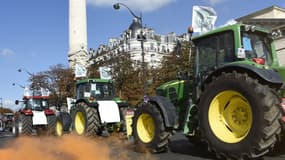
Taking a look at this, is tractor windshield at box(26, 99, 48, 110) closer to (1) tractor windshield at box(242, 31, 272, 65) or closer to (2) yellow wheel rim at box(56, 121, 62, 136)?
(2) yellow wheel rim at box(56, 121, 62, 136)

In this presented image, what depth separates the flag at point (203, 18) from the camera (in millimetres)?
9464

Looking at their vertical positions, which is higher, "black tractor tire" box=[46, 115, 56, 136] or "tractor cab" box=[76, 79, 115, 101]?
"tractor cab" box=[76, 79, 115, 101]

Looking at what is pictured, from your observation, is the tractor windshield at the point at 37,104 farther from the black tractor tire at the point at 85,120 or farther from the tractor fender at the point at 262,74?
the tractor fender at the point at 262,74

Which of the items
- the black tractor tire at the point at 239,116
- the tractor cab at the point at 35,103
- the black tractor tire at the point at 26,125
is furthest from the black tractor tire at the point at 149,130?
the tractor cab at the point at 35,103

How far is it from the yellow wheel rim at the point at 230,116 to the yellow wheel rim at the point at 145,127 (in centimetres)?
221

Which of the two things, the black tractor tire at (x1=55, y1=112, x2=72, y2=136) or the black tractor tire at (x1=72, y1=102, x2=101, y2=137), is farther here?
the black tractor tire at (x1=55, y1=112, x2=72, y2=136)

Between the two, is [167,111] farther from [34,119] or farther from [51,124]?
[34,119]

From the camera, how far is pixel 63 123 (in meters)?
17.2

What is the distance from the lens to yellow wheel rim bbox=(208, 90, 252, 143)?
23.0 ft

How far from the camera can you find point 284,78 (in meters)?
7.46

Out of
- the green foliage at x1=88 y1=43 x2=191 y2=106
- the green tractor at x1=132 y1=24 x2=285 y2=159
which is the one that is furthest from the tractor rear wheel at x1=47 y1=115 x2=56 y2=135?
the green foliage at x1=88 y1=43 x2=191 y2=106

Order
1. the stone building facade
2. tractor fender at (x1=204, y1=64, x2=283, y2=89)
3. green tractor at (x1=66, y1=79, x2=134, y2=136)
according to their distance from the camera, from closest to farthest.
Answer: tractor fender at (x1=204, y1=64, x2=283, y2=89) < green tractor at (x1=66, y1=79, x2=134, y2=136) < the stone building facade

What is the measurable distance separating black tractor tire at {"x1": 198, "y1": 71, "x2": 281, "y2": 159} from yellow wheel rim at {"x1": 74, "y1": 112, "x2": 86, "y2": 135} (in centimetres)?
806

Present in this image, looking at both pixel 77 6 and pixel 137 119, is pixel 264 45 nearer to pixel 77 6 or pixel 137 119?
pixel 137 119
